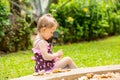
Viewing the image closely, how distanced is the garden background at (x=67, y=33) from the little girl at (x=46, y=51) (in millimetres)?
1980

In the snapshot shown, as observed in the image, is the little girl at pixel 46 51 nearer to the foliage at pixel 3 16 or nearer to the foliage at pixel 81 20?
the foliage at pixel 3 16

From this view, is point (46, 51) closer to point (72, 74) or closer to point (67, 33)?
point (72, 74)

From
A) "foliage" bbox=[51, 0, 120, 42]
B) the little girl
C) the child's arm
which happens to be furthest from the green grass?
"foliage" bbox=[51, 0, 120, 42]

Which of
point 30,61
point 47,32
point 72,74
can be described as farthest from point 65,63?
point 30,61

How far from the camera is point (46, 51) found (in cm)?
521

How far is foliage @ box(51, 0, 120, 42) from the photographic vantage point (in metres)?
14.2

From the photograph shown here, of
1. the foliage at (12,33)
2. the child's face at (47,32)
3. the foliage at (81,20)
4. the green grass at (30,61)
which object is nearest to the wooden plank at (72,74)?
the child's face at (47,32)

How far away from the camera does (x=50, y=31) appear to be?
522cm

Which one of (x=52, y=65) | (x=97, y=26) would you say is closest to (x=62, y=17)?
(x=97, y=26)

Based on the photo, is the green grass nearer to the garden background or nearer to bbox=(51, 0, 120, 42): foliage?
the garden background

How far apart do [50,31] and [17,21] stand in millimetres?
6898

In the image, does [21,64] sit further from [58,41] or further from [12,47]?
[58,41]

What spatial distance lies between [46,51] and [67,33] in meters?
9.04

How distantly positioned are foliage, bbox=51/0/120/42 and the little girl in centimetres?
812
